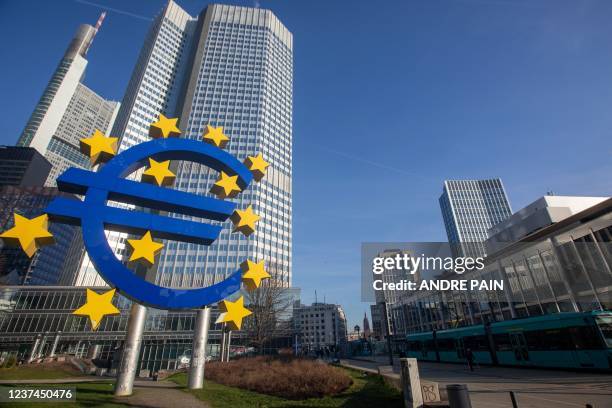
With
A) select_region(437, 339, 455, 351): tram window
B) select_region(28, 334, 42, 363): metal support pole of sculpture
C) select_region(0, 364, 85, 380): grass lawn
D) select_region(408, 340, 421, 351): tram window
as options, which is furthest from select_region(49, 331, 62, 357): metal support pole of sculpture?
select_region(437, 339, 455, 351): tram window

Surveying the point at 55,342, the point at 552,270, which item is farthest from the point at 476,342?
the point at 55,342

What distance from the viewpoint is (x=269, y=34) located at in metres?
112

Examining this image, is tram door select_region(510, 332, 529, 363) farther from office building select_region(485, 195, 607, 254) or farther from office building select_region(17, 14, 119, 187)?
office building select_region(17, 14, 119, 187)

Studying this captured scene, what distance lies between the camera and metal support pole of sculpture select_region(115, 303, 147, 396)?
1160 cm

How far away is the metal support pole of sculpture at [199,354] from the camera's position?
567 inches

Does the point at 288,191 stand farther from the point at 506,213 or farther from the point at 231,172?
the point at 506,213

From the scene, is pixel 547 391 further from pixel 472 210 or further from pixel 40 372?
pixel 472 210

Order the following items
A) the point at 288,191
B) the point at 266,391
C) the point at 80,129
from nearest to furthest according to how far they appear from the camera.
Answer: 1. the point at 266,391
2. the point at 288,191
3. the point at 80,129

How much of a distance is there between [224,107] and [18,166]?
9789 centimetres

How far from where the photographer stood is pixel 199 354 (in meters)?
15.0

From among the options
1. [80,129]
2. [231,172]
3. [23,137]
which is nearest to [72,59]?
[80,129]

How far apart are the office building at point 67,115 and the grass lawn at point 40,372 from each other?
152 metres

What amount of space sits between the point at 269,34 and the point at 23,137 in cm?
14500

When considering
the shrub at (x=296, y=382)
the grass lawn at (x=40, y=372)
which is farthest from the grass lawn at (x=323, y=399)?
the grass lawn at (x=40, y=372)
